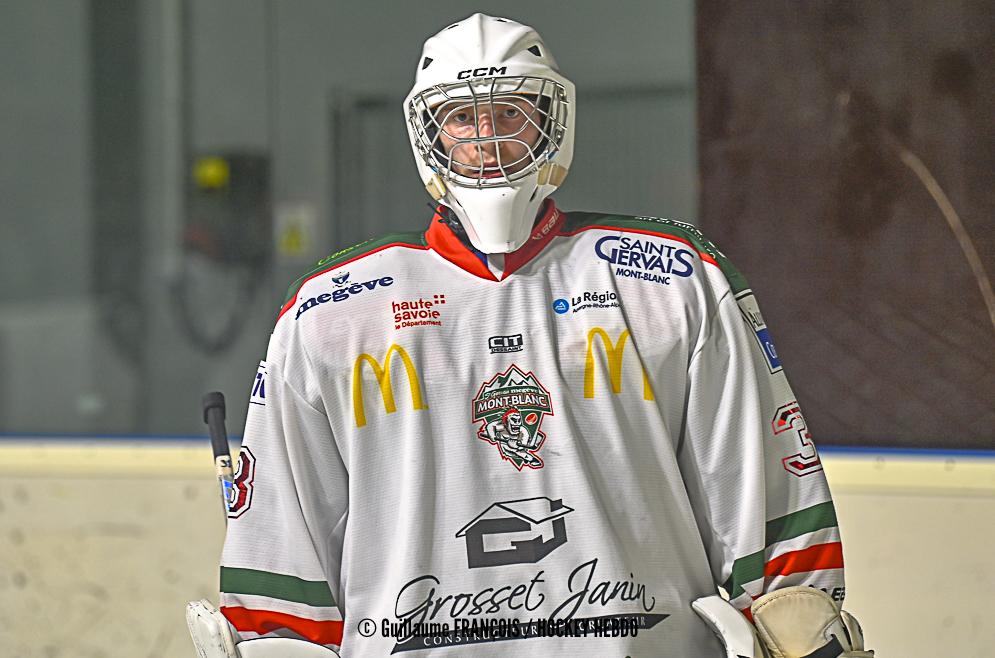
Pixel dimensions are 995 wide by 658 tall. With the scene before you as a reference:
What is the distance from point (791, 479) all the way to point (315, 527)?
0.60m

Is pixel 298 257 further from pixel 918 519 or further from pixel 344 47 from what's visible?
pixel 918 519

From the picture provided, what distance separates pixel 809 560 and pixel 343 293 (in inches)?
26.2

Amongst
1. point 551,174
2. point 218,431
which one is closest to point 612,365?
point 551,174

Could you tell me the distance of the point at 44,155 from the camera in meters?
2.97

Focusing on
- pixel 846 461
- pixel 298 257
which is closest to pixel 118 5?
pixel 298 257

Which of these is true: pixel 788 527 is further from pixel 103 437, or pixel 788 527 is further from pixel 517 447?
pixel 103 437

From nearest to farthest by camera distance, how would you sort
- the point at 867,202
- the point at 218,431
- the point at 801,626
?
the point at 801,626 → the point at 218,431 → the point at 867,202

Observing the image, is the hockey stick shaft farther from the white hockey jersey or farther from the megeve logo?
the megeve logo

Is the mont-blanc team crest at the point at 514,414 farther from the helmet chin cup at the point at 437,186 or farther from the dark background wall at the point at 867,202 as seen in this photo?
the dark background wall at the point at 867,202

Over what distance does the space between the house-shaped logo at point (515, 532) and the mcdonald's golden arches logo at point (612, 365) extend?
0.15 m

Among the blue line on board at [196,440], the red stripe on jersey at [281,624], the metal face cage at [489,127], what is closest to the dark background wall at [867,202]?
the blue line on board at [196,440]

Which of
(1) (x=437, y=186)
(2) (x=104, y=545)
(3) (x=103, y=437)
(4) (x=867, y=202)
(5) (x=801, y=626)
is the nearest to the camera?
(5) (x=801, y=626)

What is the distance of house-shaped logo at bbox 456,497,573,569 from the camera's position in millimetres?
1324

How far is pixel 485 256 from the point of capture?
1.39 m
